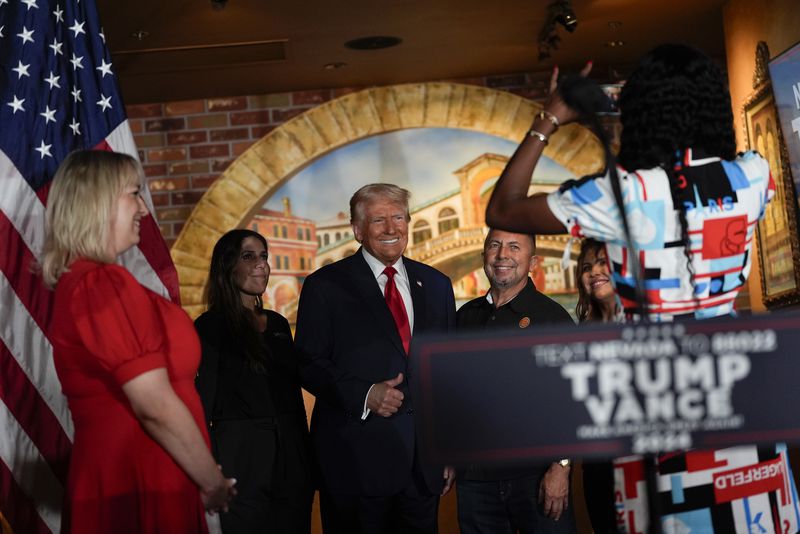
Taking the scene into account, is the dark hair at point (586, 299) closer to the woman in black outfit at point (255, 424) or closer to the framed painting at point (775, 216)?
the woman in black outfit at point (255, 424)

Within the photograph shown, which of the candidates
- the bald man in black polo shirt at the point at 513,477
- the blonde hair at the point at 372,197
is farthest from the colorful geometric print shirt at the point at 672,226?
the blonde hair at the point at 372,197

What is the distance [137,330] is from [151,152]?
4792 mm

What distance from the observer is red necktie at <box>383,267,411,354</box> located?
332 centimetres

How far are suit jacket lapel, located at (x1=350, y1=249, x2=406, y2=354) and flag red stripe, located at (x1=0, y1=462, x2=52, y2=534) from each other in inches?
48.1

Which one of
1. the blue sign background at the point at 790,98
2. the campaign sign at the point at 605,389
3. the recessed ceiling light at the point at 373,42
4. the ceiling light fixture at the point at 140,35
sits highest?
the ceiling light fixture at the point at 140,35

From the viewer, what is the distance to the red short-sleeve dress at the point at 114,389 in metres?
1.88

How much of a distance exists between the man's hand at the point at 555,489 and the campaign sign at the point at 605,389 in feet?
6.13

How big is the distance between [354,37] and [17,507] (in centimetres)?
342

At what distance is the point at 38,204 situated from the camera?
2691mm

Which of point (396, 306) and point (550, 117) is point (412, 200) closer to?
point (396, 306)

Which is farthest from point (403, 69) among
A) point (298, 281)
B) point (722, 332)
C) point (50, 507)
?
point (722, 332)

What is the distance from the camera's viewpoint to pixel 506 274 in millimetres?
3330

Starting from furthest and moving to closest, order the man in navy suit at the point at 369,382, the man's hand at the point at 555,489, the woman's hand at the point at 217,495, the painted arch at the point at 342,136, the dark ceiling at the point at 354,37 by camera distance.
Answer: the painted arch at the point at 342,136
the dark ceiling at the point at 354,37
the man in navy suit at the point at 369,382
the man's hand at the point at 555,489
the woman's hand at the point at 217,495

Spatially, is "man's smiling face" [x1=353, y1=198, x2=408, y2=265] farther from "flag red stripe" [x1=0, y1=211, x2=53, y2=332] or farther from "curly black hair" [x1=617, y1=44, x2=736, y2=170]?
"curly black hair" [x1=617, y1=44, x2=736, y2=170]
